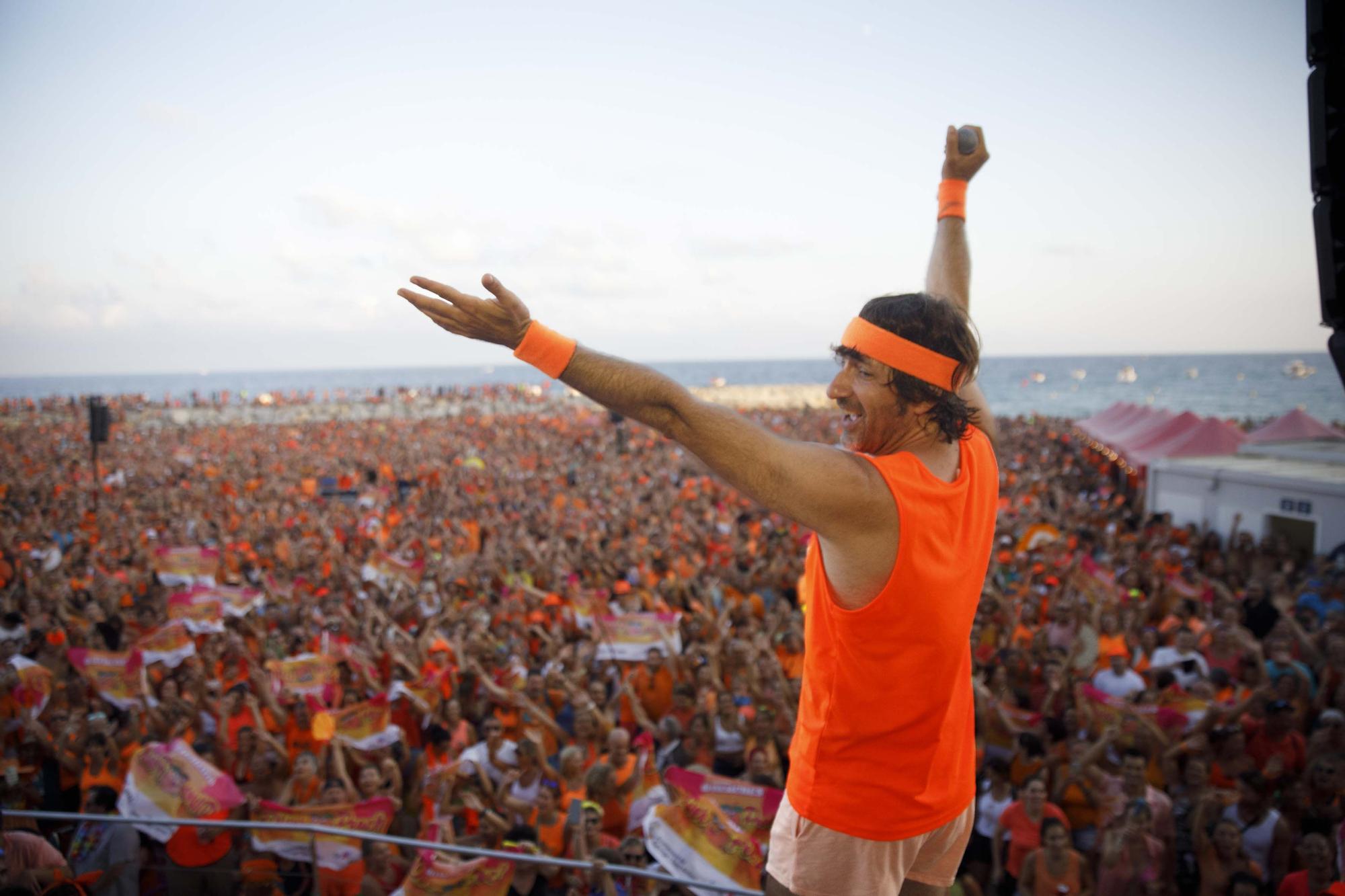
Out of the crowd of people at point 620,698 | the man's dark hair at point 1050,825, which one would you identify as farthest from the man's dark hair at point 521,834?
the man's dark hair at point 1050,825

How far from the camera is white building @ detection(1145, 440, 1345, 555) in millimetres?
11812

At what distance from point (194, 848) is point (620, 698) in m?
3.11

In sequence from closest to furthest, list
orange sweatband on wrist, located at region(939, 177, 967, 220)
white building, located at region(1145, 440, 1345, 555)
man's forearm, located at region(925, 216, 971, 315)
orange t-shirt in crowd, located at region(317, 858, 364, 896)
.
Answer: man's forearm, located at region(925, 216, 971, 315)
orange sweatband on wrist, located at region(939, 177, 967, 220)
orange t-shirt in crowd, located at region(317, 858, 364, 896)
white building, located at region(1145, 440, 1345, 555)

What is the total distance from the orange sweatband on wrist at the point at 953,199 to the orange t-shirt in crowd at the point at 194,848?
4858 mm

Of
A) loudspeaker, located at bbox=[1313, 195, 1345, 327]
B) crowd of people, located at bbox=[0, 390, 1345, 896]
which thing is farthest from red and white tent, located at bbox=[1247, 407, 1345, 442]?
loudspeaker, located at bbox=[1313, 195, 1345, 327]

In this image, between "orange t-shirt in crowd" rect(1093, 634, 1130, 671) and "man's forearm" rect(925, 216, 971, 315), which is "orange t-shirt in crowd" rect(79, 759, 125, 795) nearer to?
"man's forearm" rect(925, 216, 971, 315)

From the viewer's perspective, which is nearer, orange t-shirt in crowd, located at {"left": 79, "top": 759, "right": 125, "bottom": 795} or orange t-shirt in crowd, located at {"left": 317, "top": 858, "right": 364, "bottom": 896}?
orange t-shirt in crowd, located at {"left": 317, "top": 858, "right": 364, "bottom": 896}

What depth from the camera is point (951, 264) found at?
211 cm

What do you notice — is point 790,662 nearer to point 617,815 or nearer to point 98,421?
point 617,815

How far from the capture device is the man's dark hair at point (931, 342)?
1.53m

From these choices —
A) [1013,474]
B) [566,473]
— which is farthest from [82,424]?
[1013,474]

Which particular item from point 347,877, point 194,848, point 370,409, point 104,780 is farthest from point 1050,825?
point 370,409

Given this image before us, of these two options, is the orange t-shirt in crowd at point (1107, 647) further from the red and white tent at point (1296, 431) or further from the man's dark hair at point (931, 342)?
the red and white tent at point (1296, 431)

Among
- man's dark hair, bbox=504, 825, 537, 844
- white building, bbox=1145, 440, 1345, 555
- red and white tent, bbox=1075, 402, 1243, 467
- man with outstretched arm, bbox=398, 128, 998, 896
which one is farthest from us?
red and white tent, bbox=1075, 402, 1243, 467
